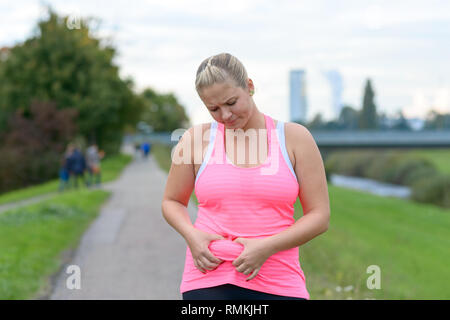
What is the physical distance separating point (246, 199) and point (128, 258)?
6.99m

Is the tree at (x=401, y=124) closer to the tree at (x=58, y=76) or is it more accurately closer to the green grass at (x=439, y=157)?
the green grass at (x=439, y=157)

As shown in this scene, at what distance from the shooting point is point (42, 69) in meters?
39.7

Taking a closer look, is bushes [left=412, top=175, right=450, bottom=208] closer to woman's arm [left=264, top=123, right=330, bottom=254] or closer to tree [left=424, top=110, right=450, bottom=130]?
woman's arm [left=264, top=123, right=330, bottom=254]

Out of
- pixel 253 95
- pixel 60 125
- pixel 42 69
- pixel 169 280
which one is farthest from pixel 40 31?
pixel 253 95

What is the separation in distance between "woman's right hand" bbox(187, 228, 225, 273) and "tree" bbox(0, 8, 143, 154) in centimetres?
3769

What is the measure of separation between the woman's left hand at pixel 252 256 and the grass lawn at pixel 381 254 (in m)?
0.79

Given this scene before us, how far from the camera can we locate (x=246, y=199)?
7.77 feet

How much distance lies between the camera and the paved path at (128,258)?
689 centimetres

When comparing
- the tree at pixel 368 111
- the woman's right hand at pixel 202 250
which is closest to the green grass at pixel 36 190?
the woman's right hand at pixel 202 250

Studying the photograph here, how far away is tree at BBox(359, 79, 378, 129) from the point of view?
Answer: 7656 centimetres

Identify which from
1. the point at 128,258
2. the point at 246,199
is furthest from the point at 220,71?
the point at 128,258

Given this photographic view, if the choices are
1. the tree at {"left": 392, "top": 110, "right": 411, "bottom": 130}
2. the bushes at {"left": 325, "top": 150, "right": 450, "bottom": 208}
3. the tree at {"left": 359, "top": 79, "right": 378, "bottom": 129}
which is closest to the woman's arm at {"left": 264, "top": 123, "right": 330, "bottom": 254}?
the bushes at {"left": 325, "top": 150, "right": 450, "bottom": 208}

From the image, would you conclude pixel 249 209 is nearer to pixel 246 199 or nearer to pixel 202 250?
pixel 246 199

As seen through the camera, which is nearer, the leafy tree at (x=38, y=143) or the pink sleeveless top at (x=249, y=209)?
the pink sleeveless top at (x=249, y=209)
